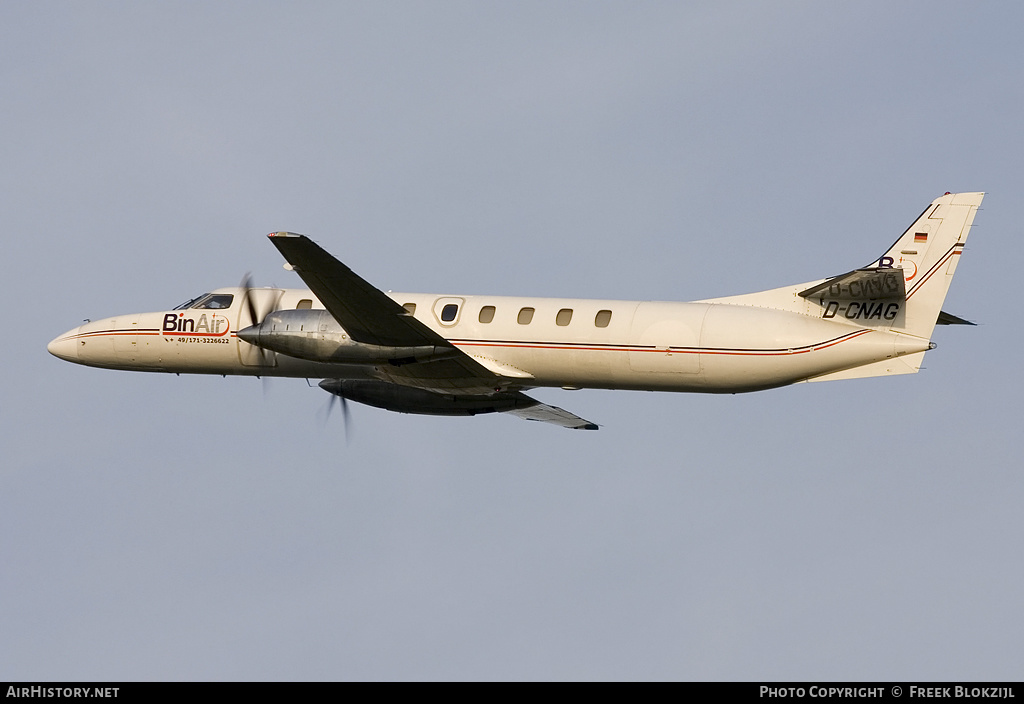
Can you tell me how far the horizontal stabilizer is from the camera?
99.9 feet

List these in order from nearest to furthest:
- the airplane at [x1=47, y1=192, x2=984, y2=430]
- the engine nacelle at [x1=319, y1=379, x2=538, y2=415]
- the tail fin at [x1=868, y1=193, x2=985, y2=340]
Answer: the airplane at [x1=47, y1=192, x2=984, y2=430] → the tail fin at [x1=868, y1=193, x2=985, y2=340] → the engine nacelle at [x1=319, y1=379, x2=538, y2=415]

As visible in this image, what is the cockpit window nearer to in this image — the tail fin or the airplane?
the airplane

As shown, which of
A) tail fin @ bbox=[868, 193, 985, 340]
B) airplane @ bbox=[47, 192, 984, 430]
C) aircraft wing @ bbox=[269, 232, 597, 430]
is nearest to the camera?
aircraft wing @ bbox=[269, 232, 597, 430]

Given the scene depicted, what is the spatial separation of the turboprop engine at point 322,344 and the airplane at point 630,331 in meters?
0.03

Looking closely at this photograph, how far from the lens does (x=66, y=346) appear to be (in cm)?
3747

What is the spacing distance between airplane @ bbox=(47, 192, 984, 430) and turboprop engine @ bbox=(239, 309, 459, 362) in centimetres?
3

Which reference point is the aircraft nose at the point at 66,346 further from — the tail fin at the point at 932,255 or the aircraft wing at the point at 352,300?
the tail fin at the point at 932,255

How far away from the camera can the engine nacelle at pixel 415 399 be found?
120ft

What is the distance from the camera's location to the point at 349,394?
36.9 metres

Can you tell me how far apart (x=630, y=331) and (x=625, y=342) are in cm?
28

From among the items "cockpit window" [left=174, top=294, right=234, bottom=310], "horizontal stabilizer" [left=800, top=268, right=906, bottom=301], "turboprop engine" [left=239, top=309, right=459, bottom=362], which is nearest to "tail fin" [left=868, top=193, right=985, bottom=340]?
"horizontal stabilizer" [left=800, top=268, right=906, bottom=301]

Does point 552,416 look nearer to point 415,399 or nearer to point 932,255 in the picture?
point 415,399
